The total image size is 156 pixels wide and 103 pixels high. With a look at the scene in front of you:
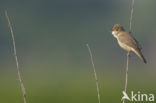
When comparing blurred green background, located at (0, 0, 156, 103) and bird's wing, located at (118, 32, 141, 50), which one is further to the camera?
blurred green background, located at (0, 0, 156, 103)

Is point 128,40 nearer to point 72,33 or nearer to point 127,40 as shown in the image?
point 127,40

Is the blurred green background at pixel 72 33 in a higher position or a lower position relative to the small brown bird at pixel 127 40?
lower

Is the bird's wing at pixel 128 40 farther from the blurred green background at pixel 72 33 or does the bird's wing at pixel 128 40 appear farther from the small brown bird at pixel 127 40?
the blurred green background at pixel 72 33

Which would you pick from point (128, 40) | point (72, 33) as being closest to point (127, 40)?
point (128, 40)

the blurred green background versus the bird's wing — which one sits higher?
the bird's wing

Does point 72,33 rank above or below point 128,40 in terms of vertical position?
below

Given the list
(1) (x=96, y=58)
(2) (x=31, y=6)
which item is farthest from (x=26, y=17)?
(1) (x=96, y=58)

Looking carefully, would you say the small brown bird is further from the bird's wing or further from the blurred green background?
the blurred green background

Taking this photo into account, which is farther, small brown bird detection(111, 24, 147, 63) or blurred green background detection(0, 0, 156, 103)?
blurred green background detection(0, 0, 156, 103)

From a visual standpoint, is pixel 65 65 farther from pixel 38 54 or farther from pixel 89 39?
pixel 89 39

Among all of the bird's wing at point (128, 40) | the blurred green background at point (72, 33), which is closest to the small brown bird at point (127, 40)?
the bird's wing at point (128, 40)

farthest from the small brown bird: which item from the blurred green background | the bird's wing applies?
the blurred green background

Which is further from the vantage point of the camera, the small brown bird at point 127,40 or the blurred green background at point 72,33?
the blurred green background at point 72,33

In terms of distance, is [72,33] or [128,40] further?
[72,33]
